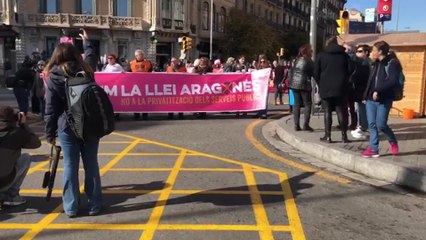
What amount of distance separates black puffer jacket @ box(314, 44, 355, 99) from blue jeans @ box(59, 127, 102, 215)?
14.5 feet

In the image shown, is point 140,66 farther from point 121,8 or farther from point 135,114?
point 121,8

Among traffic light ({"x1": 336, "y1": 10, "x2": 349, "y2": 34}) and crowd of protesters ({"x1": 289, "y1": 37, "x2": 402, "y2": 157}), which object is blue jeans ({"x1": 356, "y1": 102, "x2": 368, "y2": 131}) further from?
traffic light ({"x1": 336, "y1": 10, "x2": 349, "y2": 34})

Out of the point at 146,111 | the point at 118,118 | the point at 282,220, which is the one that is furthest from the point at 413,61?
the point at 282,220

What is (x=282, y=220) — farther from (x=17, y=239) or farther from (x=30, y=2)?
(x=30, y=2)

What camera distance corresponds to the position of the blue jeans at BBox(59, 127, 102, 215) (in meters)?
4.58

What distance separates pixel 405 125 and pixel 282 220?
6.80m

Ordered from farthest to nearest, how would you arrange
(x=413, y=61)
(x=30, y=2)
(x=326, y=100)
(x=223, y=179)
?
(x=30, y=2) < (x=413, y=61) < (x=326, y=100) < (x=223, y=179)

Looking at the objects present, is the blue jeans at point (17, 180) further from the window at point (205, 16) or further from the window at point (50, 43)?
the window at point (205, 16)

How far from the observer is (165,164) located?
7.18 metres

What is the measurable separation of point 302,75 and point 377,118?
9.70 feet

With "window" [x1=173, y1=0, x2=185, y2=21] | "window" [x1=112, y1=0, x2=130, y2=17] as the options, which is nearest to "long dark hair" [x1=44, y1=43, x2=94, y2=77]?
"window" [x1=112, y1=0, x2=130, y2=17]

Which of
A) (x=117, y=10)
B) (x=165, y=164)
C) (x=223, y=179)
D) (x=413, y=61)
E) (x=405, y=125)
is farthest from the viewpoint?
(x=117, y=10)

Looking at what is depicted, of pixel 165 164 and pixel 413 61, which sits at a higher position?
pixel 413 61

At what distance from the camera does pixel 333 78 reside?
7.80 m
